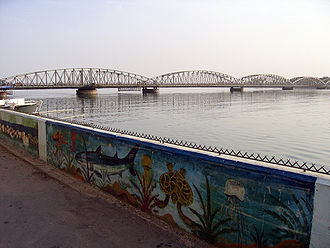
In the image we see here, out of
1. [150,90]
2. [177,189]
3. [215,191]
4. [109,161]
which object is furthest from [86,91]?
[215,191]

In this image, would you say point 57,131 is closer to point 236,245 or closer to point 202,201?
point 202,201

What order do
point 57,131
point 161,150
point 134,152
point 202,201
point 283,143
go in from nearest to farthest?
point 202,201
point 161,150
point 134,152
point 57,131
point 283,143

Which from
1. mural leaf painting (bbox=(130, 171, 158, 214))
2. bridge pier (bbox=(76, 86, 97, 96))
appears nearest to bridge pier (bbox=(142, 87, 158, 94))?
bridge pier (bbox=(76, 86, 97, 96))

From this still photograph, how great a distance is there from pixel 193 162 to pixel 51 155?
7.50 m

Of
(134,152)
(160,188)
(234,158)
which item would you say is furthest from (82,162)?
(234,158)

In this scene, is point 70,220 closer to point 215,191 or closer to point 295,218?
point 215,191

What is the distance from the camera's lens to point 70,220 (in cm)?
678

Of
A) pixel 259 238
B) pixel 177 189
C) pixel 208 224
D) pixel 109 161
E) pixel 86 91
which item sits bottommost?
pixel 208 224

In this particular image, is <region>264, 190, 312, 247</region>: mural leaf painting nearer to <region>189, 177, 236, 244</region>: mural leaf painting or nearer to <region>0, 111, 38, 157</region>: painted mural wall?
<region>189, 177, 236, 244</region>: mural leaf painting

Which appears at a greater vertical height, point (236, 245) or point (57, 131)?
point (57, 131)

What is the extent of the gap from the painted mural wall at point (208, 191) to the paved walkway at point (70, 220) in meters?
0.41

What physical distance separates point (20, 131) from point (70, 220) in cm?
879

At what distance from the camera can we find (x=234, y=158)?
5.38 m

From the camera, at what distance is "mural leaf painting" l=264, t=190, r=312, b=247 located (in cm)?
434
